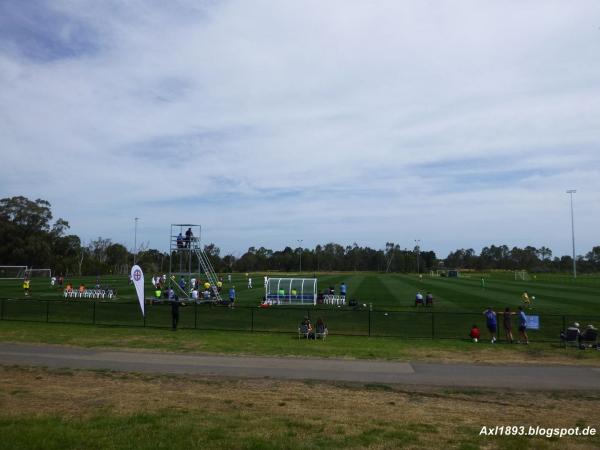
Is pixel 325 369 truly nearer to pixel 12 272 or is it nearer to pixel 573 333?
pixel 573 333

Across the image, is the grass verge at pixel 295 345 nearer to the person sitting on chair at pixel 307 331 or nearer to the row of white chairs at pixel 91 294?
the person sitting on chair at pixel 307 331

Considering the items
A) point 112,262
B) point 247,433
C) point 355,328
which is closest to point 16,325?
point 355,328

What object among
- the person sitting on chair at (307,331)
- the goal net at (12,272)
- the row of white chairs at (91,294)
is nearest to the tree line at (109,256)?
the goal net at (12,272)

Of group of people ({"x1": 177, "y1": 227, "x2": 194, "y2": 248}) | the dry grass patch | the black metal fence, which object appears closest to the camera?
the dry grass patch

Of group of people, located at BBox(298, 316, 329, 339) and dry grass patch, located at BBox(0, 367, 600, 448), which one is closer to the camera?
dry grass patch, located at BBox(0, 367, 600, 448)

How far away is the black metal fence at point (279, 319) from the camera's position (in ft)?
85.1

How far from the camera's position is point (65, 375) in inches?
565

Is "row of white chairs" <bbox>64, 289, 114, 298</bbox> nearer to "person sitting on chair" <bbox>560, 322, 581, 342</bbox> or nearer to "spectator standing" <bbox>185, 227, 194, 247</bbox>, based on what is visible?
"spectator standing" <bbox>185, 227, 194, 247</bbox>

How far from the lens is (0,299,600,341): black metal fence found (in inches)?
1021

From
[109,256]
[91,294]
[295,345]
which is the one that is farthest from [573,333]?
[109,256]

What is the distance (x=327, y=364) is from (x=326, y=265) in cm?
17410

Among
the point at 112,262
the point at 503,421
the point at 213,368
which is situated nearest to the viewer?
the point at 503,421

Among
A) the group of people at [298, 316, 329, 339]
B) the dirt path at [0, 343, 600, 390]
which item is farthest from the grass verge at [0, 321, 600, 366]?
the dirt path at [0, 343, 600, 390]

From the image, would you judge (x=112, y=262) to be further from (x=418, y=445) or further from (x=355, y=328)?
(x=418, y=445)
